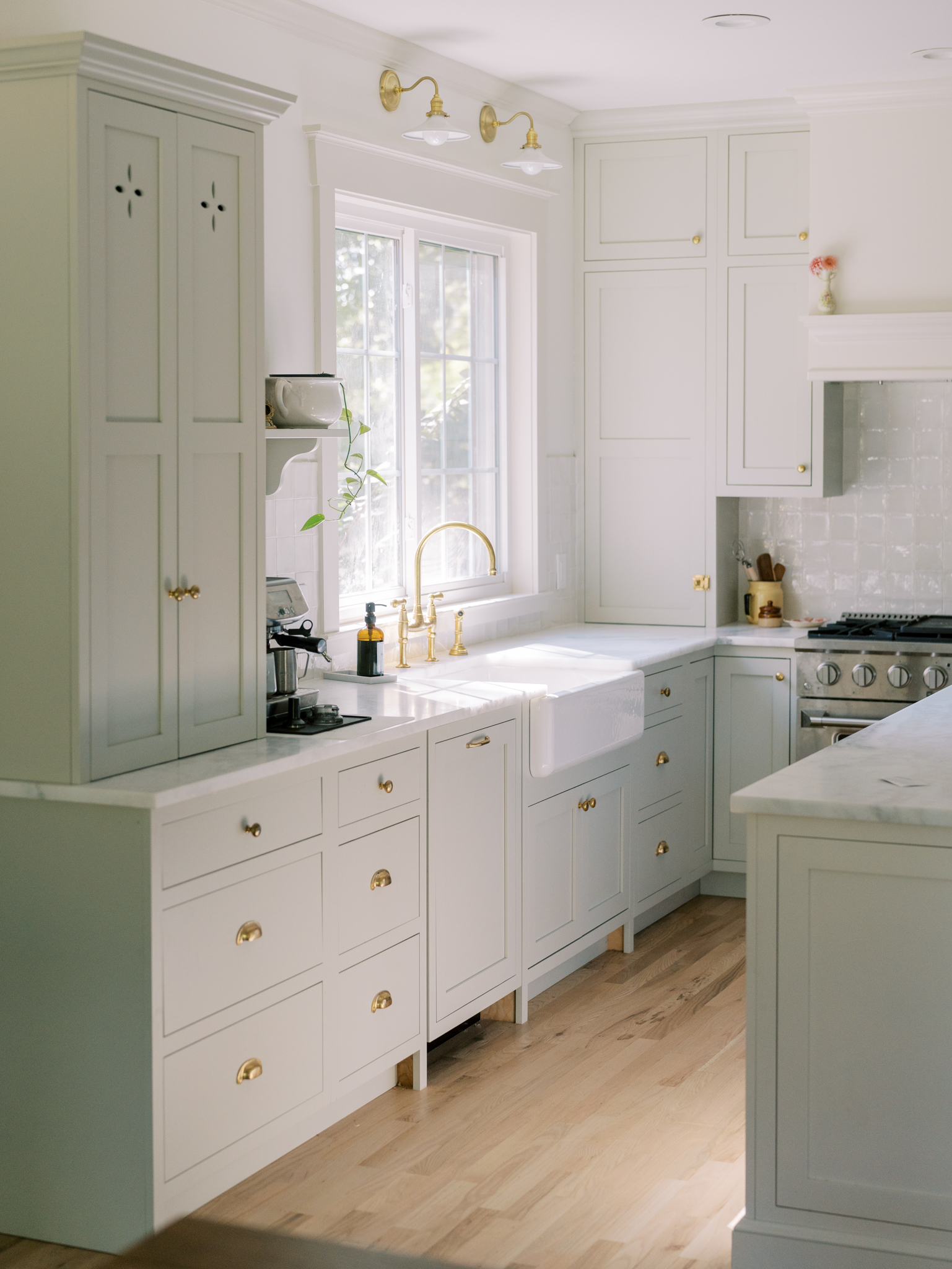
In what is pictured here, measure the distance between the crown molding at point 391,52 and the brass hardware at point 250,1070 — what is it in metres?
2.60

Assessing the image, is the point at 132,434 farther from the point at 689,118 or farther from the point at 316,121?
the point at 689,118

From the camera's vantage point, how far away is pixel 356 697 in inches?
155

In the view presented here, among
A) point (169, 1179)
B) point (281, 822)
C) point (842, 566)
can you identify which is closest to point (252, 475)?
point (281, 822)

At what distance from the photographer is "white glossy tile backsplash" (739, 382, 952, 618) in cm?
568

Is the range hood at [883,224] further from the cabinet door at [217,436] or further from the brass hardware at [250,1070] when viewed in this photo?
the brass hardware at [250,1070]

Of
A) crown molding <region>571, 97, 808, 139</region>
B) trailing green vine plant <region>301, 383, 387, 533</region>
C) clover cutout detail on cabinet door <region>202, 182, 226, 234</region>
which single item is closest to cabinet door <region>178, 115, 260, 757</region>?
clover cutout detail on cabinet door <region>202, 182, 226, 234</region>

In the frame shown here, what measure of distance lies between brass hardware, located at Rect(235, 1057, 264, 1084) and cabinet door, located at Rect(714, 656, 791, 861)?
271 centimetres

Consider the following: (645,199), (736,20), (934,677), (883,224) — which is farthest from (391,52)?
(934,677)

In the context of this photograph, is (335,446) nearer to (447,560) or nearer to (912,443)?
(447,560)

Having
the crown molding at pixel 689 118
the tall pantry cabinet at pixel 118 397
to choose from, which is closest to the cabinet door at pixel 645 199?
the crown molding at pixel 689 118

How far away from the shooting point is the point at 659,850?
201 inches

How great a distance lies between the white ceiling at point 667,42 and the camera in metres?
4.20

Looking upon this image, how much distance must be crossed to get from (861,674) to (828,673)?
12 cm

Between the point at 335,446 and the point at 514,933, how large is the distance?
1.49 metres
